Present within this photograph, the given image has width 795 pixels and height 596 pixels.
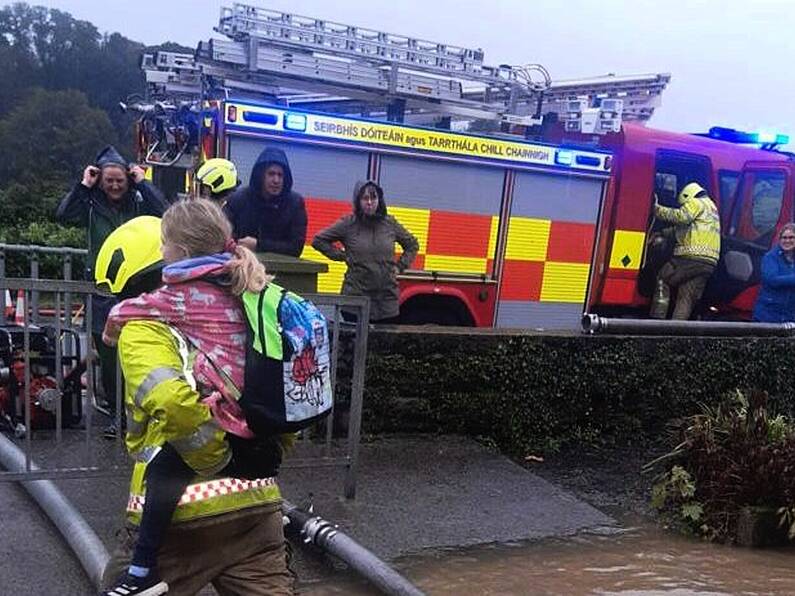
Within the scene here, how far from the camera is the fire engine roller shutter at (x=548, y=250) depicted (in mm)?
8367

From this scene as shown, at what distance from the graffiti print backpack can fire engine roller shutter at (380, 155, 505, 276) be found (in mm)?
5399

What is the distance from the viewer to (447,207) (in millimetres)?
7938

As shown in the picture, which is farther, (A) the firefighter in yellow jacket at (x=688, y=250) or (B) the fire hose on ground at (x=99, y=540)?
(A) the firefighter in yellow jacket at (x=688, y=250)

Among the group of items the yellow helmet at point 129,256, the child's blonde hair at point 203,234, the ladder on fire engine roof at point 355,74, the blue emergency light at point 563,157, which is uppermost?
the ladder on fire engine roof at point 355,74

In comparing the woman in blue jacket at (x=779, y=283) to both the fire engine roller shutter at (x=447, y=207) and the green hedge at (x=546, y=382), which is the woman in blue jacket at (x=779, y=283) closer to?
the green hedge at (x=546, y=382)

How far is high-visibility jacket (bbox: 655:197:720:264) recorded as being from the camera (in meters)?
8.54

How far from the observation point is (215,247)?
2.30 m

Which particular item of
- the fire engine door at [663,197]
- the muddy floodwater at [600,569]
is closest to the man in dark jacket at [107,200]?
the muddy floodwater at [600,569]

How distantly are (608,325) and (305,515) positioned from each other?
10.1 ft

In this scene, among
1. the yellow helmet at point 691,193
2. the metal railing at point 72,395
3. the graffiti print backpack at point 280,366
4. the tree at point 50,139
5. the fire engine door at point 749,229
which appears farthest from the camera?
the tree at point 50,139

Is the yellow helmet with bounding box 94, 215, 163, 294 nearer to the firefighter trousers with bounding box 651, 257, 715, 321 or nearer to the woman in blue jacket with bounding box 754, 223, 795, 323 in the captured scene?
the woman in blue jacket with bounding box 754, 223, 795, 323

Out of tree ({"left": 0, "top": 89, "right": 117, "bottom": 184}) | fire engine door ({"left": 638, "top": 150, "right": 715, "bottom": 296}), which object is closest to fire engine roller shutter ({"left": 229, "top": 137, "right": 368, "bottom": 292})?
fire engine door ({"left": 638, "top": 150, "right": 715, "bottom": 296})

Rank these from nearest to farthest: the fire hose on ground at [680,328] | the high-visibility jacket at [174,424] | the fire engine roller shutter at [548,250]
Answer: the high-visibility jacket at [174,424] → the fire hose on ground at [680,328] → the fire engine roller shutter at [548,250]

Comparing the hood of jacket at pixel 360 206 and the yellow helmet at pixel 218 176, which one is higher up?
the yellow helmet at pixel 218 176
